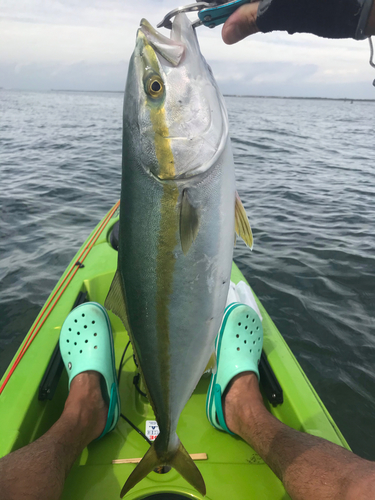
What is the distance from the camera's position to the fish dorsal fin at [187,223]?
1.35 m

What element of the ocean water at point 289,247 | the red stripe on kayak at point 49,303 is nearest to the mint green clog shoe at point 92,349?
the red stripe on kayak at point 49,303

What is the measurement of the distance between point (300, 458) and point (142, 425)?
53.6 inches

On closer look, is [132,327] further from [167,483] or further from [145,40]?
[167,483]

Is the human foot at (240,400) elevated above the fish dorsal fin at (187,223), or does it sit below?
below

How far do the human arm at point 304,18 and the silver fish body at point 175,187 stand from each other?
28 centimetres

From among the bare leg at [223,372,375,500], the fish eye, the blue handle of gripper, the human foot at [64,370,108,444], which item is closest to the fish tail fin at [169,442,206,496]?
the bare leg at [223,372,375,500]

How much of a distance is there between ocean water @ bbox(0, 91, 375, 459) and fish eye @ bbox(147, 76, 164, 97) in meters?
4.02

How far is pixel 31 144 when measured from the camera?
19453mm

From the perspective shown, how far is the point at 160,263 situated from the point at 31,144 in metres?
20.9

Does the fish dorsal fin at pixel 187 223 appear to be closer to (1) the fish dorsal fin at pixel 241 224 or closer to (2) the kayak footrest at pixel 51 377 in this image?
(1) the fish dorsal fin at pixel 241 224

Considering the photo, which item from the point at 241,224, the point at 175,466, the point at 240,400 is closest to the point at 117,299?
the point at 241,224

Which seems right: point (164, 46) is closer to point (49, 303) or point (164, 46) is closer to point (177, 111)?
point (177, 111)

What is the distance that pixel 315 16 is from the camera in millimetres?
1490

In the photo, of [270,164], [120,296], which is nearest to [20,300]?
[120,296]
